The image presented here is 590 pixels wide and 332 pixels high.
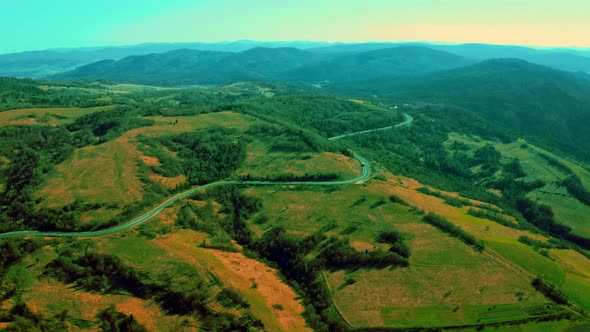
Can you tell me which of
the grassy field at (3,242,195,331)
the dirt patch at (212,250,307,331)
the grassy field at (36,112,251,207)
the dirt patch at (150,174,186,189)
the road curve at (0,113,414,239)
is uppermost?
the grassy field at (36,112,251,207)

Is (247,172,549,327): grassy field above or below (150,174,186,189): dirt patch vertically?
below

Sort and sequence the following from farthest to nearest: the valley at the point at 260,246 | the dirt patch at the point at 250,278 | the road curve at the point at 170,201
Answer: the road curve at the point at 170,201
the dirt patch at the point at 250,278
the valley at the point at 260,246

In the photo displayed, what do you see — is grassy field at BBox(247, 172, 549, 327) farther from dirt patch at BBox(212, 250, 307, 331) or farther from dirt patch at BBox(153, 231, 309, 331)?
dirt patch at BBox(153, 231, 309, 331)

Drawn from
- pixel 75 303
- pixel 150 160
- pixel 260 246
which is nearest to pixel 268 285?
pixel 260 246

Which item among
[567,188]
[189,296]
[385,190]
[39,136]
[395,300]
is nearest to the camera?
[189,296]

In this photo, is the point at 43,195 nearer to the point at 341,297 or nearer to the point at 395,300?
the point at 341,297

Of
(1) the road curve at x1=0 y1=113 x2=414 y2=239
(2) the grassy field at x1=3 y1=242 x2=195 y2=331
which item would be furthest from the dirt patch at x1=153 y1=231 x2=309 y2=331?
(2) the grassy field at x1=3 y1=242 x2=195 y2=331

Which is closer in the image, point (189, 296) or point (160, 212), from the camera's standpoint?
point (189, 296)

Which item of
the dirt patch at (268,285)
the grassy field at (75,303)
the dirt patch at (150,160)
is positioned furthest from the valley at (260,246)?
the dirt patch at (150,160)

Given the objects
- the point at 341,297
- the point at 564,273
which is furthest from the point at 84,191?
the point at 564,273

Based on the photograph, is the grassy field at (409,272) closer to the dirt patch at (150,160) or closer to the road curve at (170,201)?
the road curve at (170,201)

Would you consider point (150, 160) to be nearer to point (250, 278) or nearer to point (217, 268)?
point (217, 268)
